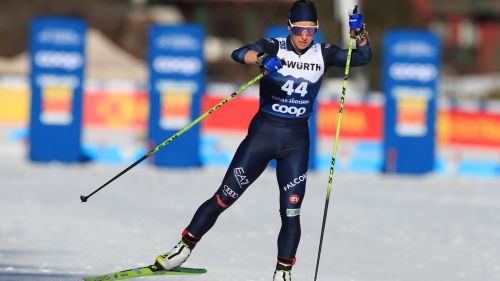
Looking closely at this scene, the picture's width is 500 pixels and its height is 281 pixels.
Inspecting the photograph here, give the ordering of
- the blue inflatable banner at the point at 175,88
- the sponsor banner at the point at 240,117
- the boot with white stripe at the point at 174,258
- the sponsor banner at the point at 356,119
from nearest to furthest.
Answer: the boot with white stripe at the point at 174,258 → the blue inflatable banner at the point at 175,88 → the sponsor banner at the point at 240,117 → the sponsor banner at the point at 356,119

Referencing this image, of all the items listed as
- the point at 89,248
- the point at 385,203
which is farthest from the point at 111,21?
the point at 89,248

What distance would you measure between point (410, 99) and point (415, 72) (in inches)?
15.1

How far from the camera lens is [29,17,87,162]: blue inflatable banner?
60.1ft

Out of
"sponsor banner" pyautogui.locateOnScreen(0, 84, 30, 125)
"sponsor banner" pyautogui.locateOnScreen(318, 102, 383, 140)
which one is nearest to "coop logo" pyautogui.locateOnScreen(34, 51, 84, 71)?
"sponsor banner" pyautogui.locateOnScreen(318, 102, 383, 140)

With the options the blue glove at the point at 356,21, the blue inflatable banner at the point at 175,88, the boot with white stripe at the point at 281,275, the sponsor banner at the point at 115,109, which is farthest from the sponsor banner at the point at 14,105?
the blue glove at the point at 356,21

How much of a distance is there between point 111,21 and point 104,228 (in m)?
39.4

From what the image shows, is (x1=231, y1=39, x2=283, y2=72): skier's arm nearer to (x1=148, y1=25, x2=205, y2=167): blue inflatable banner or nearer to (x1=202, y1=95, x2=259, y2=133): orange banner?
(x1=148, y1=25, x2=205, y2=167): blue inflatable banner

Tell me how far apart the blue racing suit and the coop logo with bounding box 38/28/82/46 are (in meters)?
10.4

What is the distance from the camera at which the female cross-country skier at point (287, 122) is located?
8.21 meters

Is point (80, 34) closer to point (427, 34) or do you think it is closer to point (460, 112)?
point (427, 34)

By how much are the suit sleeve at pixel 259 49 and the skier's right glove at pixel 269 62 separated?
114 millimetres

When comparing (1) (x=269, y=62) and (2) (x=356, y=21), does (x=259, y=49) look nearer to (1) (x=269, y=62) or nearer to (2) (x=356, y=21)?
(1) (x=269, y=62)

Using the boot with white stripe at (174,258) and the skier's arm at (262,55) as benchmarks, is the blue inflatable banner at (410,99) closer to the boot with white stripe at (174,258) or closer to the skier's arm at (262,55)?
the skier's arm at (262,55)

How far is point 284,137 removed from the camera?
27.1 feet
